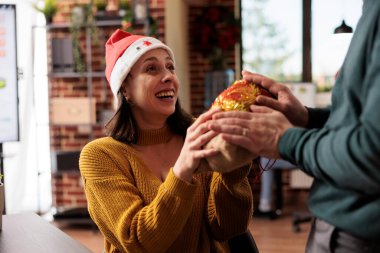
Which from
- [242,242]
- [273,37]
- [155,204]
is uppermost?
[273,37]

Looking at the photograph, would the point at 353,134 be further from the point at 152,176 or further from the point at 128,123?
the point at 128,123

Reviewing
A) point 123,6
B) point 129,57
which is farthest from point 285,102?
point 123,6

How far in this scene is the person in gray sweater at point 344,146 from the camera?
0.92m

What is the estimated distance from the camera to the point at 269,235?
464cm

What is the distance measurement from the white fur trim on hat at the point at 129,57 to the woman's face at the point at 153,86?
0.03 metres

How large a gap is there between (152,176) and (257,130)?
0.74 metres

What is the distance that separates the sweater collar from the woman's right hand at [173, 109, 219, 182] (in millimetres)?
482

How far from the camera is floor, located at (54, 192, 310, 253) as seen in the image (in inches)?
167

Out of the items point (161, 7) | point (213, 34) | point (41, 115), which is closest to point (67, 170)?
point (41, 115)

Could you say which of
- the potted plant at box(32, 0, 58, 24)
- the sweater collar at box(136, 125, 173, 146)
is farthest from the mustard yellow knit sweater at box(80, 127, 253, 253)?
the potted plant at box(32, 0, 58, 24)

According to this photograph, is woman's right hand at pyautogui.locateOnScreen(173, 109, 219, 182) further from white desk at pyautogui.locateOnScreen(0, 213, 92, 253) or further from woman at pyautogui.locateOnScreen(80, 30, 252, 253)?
white desk at pyautogui.locateOnScreen(0, 213, 92, 253)

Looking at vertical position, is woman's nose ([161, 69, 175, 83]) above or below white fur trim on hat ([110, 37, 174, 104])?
below

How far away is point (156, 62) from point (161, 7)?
335 centimetres

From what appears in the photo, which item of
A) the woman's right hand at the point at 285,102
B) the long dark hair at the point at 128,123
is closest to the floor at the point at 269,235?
the long dark hair at the point at 128,123
